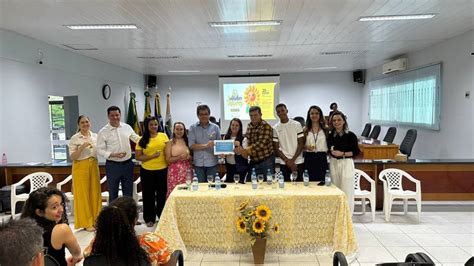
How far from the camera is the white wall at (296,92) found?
12672 mm

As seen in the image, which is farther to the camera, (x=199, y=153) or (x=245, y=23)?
(x=245, y=23)

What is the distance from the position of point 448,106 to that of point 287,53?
3386 millimetres

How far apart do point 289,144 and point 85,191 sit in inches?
97.9

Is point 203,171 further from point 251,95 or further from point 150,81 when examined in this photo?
point 150,81

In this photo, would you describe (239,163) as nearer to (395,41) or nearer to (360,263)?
(360,263)

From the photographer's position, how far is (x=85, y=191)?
421 cm

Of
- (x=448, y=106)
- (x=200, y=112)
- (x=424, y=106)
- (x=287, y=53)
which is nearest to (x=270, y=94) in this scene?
(x=287, y=53)

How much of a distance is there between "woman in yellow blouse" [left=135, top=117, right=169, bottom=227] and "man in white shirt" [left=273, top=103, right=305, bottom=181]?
4.37ft

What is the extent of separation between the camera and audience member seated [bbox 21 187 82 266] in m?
1.88

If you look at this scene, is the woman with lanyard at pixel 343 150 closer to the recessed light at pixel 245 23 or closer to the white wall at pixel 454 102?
the recessed light at pixel 245 23

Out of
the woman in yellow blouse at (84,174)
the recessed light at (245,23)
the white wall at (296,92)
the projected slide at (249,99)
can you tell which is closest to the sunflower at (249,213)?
the woman in yellow blouse at (84,174)

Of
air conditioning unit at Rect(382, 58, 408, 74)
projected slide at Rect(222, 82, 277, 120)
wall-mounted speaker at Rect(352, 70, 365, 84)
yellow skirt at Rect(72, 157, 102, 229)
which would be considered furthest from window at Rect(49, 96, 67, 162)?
wall-mounted speaker at Rect(352, 70, 365, 84)

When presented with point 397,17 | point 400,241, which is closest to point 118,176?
point 400,241

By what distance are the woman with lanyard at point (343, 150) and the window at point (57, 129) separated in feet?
17.5
